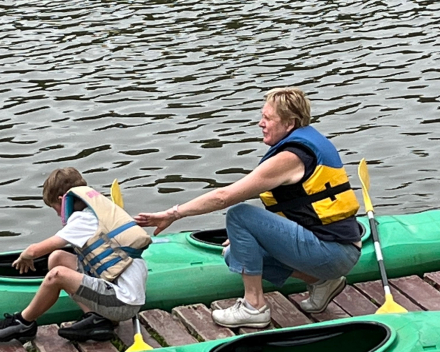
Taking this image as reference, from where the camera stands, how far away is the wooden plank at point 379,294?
4.76 meters

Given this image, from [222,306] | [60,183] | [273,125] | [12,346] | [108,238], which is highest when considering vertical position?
[273,125]

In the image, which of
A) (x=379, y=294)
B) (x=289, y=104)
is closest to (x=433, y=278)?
(x=379, y=294)

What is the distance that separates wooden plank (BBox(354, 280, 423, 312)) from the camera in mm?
4762

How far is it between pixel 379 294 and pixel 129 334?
125cm

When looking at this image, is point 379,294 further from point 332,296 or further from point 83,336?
point 83,336

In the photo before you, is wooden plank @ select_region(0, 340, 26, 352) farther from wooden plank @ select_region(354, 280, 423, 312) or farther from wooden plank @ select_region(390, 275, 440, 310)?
wooden plank @ select_region(390, 275, 440, 310)

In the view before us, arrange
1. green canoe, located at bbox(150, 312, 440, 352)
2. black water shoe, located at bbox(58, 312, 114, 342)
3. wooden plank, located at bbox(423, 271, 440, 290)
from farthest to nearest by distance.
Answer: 1. wooden plank, located at bbox(423, 271, 440, 290)
2. black water shoe, located at bbox(58, 312, 114, 342)
3. green canoe, located at bbox(150, 312, 440, 352)

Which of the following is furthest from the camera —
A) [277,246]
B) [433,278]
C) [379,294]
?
[433,278]

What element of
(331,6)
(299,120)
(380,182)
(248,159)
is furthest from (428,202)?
(331,6)

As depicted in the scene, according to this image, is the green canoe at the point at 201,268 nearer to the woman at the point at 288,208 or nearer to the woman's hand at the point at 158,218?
the woman at the point at 288,208

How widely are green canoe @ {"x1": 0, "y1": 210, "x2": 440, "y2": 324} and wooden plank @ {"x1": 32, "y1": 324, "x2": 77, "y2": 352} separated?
133 millimetres

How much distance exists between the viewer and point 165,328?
464cm

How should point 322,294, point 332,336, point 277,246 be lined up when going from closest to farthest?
point 332,336 < point 277,246 < point 322,294

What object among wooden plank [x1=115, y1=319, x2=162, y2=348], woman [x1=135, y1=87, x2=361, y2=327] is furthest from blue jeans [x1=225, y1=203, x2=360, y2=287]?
wooden plank [x1=115, y1=319, x2=162, y2=348]
